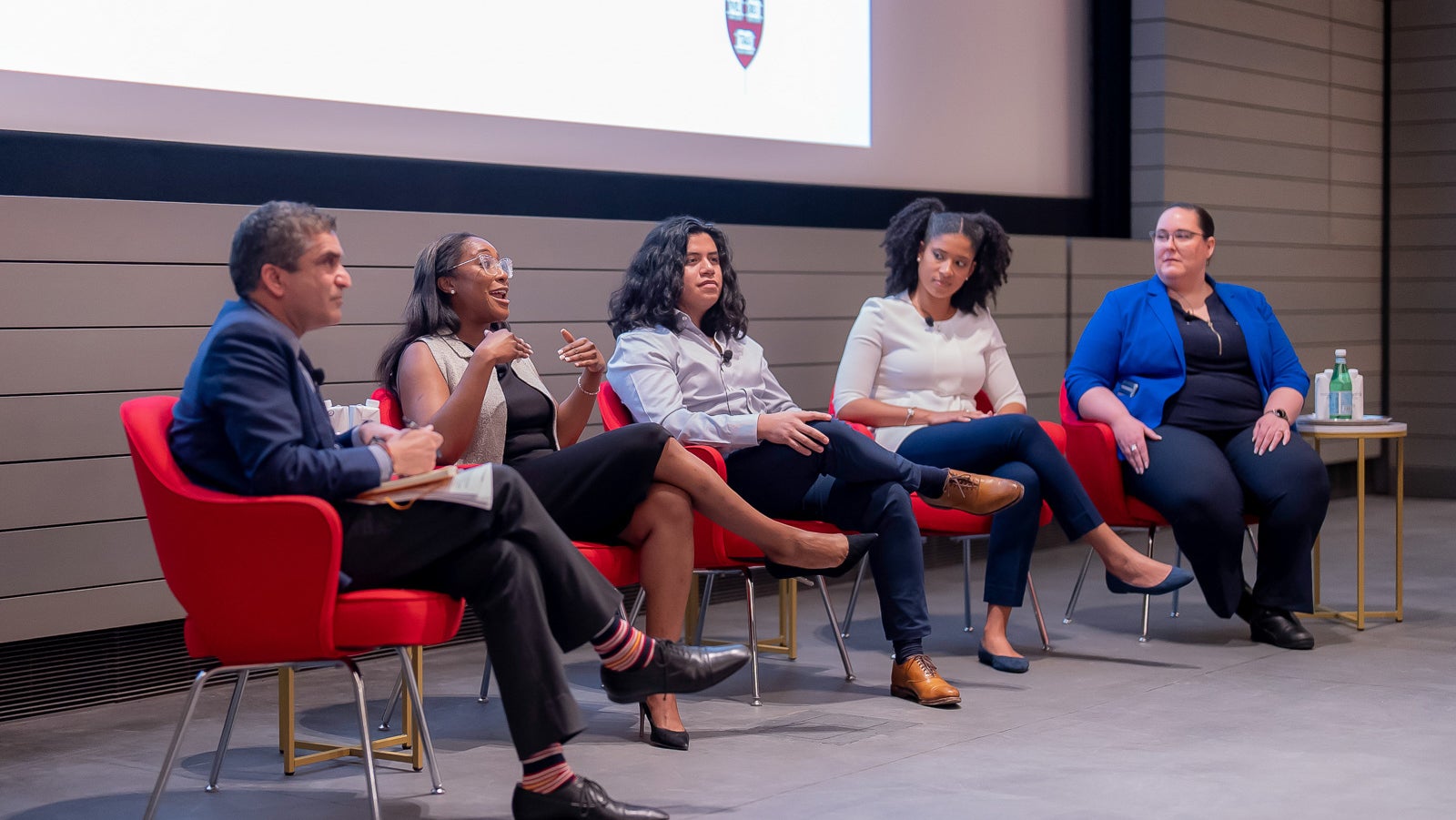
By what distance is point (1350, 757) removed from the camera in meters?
3.25

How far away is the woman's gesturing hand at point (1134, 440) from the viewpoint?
4.52 m

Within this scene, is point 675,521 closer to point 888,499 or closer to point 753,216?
point 888,499

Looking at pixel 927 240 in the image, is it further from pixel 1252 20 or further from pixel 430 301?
pixel 1252 20

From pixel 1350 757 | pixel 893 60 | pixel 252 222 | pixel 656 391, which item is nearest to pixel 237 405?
pixel 252 222

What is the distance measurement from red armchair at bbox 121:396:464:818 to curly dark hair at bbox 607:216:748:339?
1.42 meters

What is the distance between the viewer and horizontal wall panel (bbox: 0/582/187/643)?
12.1 ft

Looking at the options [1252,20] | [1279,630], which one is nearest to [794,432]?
[1279,630]

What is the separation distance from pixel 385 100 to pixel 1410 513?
5311mm

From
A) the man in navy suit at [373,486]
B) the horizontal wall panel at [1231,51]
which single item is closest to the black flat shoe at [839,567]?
the man in navy suit at [373,486]

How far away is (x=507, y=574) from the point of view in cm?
276

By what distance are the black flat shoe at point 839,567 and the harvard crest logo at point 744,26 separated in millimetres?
2305

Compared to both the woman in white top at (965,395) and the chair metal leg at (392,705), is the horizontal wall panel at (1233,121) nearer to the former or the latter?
the woman in white top at (965,395)

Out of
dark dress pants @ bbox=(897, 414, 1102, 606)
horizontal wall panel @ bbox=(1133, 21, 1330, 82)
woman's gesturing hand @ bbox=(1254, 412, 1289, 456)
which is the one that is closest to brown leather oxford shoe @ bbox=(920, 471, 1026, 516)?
dark dress pants @ bbox=(897, 414, 1102, 606)

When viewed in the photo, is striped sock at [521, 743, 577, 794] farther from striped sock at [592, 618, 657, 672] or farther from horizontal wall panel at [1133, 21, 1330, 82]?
horizontal wall panel at [1133, 21, 1330, 82]
